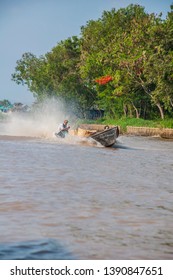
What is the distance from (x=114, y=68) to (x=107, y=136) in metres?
29.1

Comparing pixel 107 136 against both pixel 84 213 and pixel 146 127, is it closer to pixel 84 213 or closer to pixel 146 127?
pixel 84 213

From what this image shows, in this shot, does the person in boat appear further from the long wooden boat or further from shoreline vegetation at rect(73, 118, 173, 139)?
shoreline vegetation at rect(73, 118, 173, 139)

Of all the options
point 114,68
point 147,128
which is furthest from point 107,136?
point 114,68

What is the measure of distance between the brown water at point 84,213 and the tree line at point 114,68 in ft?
98.9

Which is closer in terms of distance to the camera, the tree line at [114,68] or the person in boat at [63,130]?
the person in boat at [63,130]

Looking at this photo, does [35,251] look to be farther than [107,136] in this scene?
No

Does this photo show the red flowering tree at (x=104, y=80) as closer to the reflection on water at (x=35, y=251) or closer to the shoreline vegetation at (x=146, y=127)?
the shoreline vegetation at (x=146, y=127)

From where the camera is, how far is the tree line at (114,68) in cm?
4556

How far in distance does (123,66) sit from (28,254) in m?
45.0

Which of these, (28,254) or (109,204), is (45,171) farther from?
A: (28,254)

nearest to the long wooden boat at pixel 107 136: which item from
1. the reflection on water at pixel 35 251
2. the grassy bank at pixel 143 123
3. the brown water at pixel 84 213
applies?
the brown water at pixel 84 213

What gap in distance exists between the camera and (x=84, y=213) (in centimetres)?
942

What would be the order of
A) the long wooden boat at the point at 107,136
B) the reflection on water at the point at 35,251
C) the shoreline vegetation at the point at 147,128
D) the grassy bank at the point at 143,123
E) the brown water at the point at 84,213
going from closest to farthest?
the reflection on water at the point at 35,251 → the brown water at the point at 84,213 → the long wooden boat at the point at 107,136 → the shoreline vegetation at the point at 147,128 → the grassy bank at the point at 143,123

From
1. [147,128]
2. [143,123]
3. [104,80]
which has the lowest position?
[147,128]
